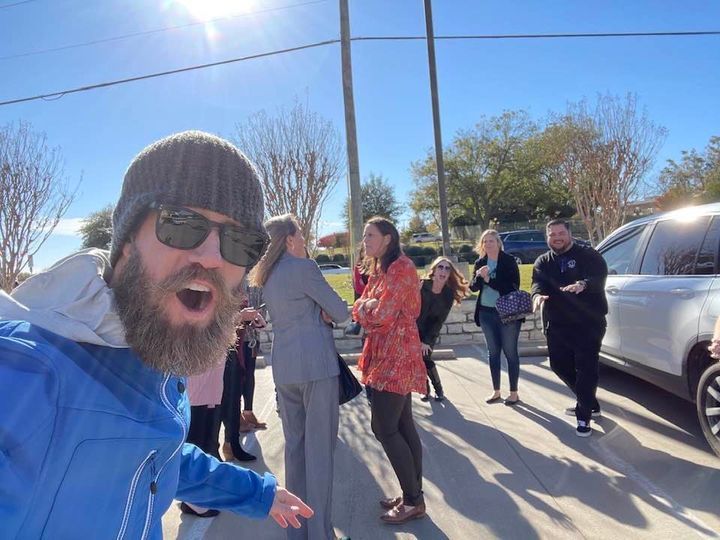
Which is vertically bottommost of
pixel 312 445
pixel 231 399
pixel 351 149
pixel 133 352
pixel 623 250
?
pixel 231 399

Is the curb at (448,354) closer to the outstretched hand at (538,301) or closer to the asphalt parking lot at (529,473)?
the asphalt parking lot at (529,473)

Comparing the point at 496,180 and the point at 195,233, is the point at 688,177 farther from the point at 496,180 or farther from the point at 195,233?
the point at 195,233

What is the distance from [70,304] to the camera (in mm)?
850

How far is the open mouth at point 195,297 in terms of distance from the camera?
1.08m

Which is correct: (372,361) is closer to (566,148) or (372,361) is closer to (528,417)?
(528,417)

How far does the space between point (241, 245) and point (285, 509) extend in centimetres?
82

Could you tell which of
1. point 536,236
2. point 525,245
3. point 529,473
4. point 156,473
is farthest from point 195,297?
point 536,236

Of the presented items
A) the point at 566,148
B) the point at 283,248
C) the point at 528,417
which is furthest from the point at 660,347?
the point at 566,148

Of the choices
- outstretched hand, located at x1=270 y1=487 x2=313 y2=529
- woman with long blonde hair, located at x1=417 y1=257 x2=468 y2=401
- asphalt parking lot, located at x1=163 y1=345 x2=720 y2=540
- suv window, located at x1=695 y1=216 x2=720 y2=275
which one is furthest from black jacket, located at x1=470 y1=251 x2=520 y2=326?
outstretched hand, located at x1=270 y1=487 x2=313 y2=529

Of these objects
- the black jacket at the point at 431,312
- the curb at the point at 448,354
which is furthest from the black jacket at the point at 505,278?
the curb at the point at 448,354

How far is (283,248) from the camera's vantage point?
2.87m

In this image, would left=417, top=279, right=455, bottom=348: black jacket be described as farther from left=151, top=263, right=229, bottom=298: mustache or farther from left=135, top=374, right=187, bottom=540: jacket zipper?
left=135, top=374, right=187, bottom=540: jacket zipper

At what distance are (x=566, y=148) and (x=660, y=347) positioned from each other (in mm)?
15017

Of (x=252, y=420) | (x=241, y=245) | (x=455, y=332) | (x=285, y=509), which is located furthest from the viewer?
(x=455, y=332)
